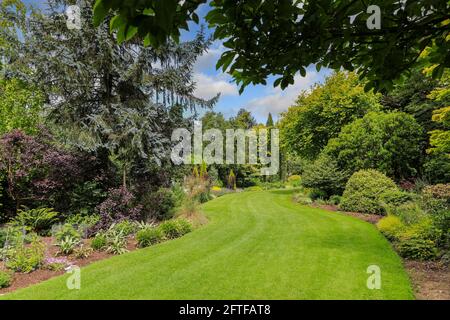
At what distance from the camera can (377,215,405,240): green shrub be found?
7.29m

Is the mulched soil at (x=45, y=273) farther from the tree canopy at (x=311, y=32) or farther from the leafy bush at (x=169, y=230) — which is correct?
the tree canopy at (x=311, y=32)

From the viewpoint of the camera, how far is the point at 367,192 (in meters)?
11.4

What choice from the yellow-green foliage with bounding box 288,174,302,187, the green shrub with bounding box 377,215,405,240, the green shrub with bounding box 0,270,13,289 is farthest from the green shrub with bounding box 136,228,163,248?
the yellow-green foliage with bounding box 288,174,302,187

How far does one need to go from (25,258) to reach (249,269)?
4.14 meters

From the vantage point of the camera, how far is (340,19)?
1.86 m

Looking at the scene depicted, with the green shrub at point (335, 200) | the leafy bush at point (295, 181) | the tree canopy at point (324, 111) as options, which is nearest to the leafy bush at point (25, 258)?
the green shrub at point (335, 200)

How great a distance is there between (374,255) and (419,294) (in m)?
1.69

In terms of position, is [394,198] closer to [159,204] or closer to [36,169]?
[159,204]

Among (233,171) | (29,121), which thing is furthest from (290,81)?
(233,171)

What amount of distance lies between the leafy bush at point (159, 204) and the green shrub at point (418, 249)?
6860mm

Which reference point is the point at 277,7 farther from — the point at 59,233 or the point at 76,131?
the point at 76,131

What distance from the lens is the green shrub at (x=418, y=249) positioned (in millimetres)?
5852

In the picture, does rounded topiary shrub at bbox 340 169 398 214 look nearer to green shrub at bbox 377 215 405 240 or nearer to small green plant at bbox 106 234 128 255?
green shrub at bbox 377 215 405 240

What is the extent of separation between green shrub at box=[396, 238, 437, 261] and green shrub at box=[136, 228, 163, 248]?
18.2ft
